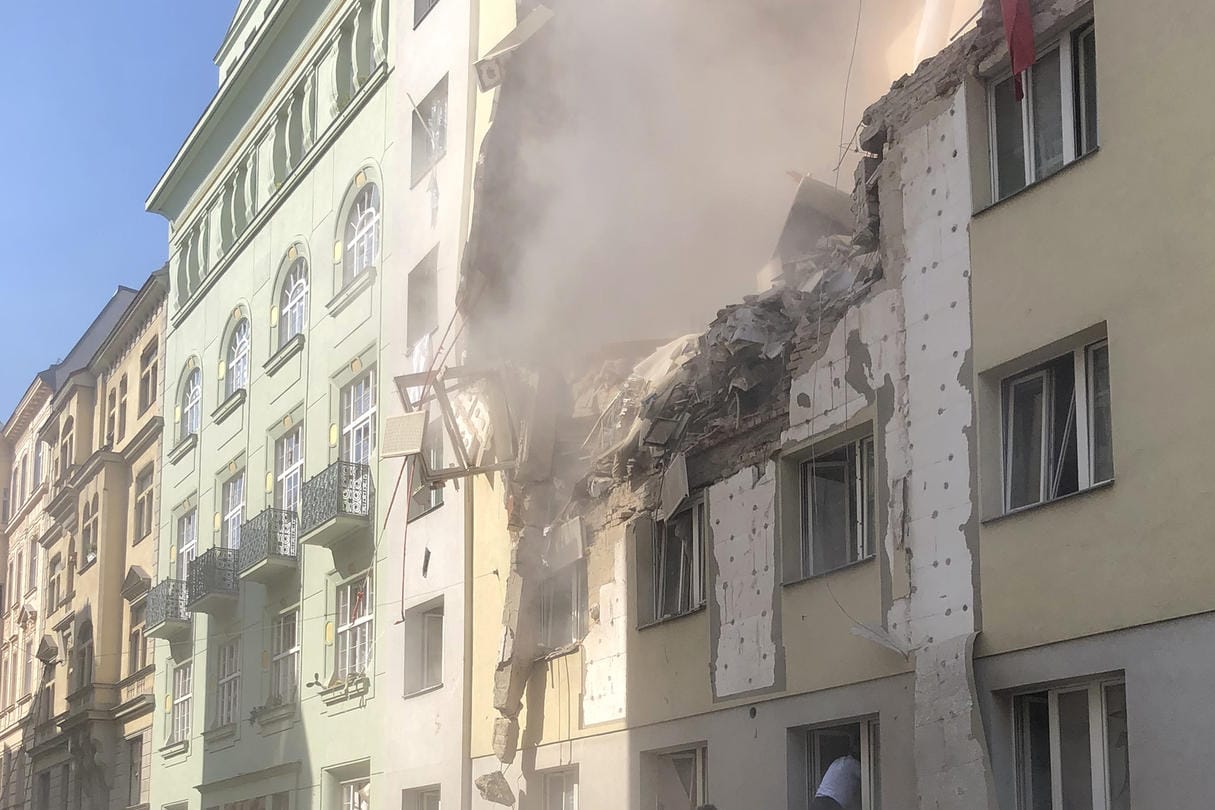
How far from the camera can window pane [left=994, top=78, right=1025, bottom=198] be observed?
36.1 feet

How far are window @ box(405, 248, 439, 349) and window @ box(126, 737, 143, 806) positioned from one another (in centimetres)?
1789

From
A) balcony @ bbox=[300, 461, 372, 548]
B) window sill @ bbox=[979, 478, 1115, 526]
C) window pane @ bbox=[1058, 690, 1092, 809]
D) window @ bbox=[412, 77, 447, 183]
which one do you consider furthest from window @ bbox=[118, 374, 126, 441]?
window pane @ bbox=[1058, 690, 1092, 809]

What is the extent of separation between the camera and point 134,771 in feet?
123

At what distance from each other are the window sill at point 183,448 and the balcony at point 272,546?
22.9 ft

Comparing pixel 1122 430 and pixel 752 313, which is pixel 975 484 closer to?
pixel 1122 430

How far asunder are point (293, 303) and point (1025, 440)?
68.5 ft

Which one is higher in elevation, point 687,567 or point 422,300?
point 422,300

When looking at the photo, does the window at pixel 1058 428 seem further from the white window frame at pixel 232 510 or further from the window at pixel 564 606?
the white window frame at pixel 232 510

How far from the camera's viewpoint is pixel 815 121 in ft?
66.4

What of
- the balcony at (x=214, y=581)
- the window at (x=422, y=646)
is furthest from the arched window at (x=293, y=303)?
the window at (x=422, y=646)

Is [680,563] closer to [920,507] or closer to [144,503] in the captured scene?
[920,507]

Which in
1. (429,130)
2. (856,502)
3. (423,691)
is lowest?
(423,691)

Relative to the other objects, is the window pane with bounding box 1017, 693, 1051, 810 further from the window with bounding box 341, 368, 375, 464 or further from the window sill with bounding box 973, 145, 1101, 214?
the window with bounding box 341, 368, 375, 464

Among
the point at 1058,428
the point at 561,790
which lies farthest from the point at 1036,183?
the point at 561,790
